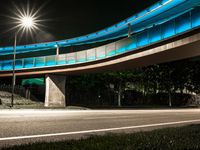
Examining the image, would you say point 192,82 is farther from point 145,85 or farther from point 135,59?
point 135,59

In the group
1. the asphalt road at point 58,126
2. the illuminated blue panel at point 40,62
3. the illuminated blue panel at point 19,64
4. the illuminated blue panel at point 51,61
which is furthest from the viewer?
the illuminated blue panel at point 19,64

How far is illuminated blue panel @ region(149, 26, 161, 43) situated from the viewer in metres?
19.9


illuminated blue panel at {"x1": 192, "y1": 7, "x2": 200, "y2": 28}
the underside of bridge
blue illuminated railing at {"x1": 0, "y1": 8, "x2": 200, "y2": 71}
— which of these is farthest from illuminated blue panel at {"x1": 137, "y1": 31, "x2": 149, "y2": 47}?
illuminated blue panel at {"x1": 192, "y1": 7, "x2": 200, "y2": 28}

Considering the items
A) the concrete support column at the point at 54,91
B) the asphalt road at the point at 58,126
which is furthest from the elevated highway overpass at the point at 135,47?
the asphalt road at the point at 58,126

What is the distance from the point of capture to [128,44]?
2308 cm

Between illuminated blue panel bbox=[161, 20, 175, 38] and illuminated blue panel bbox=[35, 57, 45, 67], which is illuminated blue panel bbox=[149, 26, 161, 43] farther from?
illuminated blue panel bbox=[35, 57, 45, 67]

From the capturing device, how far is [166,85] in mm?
45688

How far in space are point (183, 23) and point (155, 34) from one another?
2.93 metres

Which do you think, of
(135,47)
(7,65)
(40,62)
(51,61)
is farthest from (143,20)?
(7,65)

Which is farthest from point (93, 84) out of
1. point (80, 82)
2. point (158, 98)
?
point (158, 98)

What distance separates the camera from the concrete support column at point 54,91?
32.2 m

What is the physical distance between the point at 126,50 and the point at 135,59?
1291 millimetres

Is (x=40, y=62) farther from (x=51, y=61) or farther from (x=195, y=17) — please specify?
(x=195, y=17)

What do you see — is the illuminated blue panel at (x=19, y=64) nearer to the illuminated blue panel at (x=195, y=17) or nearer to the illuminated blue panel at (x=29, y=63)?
the illuminated blue panel at (x=29, y=63)
